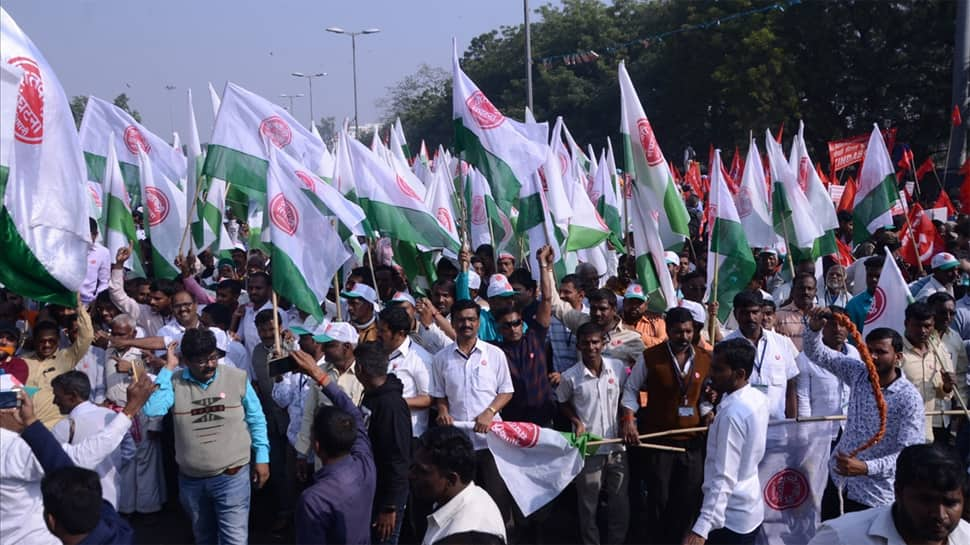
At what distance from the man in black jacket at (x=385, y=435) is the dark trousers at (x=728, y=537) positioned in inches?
57.1

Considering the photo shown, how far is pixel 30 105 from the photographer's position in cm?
A: 418

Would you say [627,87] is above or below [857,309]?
above

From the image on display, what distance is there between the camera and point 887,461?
14.9 ft

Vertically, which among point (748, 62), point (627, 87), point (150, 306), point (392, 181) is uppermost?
point (748, 62)

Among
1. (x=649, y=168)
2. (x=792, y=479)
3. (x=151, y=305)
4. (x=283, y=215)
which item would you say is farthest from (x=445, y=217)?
(x=792, y=479)

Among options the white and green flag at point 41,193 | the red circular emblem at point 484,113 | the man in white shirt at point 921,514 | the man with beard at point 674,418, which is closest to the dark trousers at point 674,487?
the man with beard at point 674,418

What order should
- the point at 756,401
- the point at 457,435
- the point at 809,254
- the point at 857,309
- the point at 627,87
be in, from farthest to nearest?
the point at 809,254 → the point at 627,87 → the point at 857,309 → the point at 756,401 → the point at 457,435

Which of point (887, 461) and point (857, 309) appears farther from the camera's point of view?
point (857, 309)

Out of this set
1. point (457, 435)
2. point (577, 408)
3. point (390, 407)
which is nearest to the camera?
point (457, 435)

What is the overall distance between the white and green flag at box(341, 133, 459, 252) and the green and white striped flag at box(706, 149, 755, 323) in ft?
6.95

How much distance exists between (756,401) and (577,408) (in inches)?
68.6

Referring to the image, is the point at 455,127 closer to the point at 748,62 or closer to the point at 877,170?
the point at 877,170

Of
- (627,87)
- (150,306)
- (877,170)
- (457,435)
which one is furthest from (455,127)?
(457,435)

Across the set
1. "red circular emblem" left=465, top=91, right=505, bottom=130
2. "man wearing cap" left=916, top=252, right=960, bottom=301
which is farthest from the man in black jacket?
"man wearing cap" left=916, top=252, right=960, bottom=301
